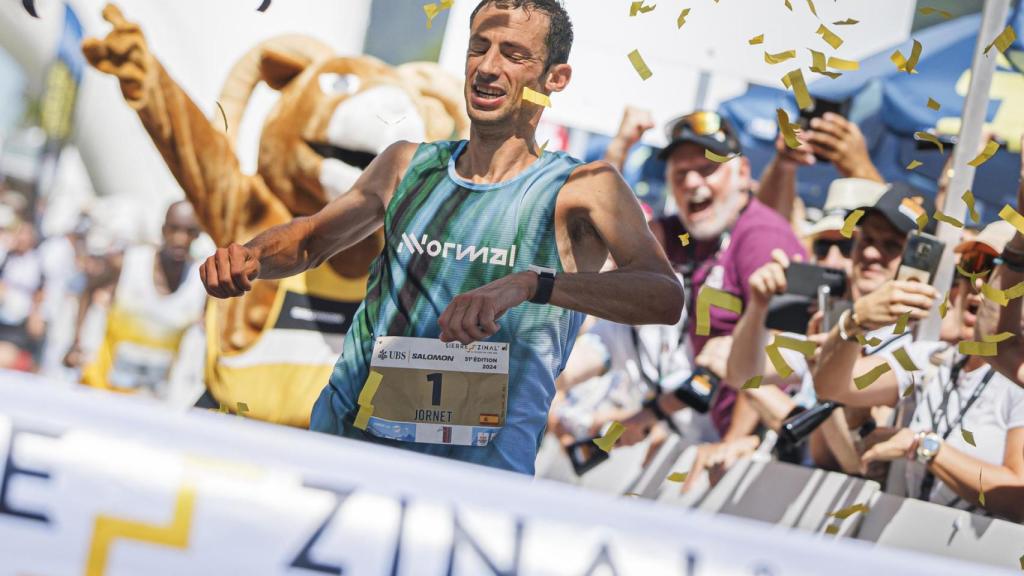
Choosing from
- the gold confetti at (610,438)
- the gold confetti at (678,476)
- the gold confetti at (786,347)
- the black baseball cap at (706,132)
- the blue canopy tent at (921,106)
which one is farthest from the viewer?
the black baseball cap at (706,132)

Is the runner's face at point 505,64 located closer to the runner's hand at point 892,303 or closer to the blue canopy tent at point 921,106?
the runner's hand at point 892,303

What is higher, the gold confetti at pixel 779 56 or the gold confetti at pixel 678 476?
the gold confetti at pixel 779 56

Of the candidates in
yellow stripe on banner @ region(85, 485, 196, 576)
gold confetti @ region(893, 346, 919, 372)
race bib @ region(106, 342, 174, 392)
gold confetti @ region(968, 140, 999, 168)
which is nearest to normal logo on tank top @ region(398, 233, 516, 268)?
yellow stripe on banner @ region(85, 485, 196, 576)

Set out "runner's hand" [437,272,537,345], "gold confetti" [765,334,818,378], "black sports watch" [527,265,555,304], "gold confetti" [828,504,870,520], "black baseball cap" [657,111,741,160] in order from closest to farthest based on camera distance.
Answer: "runner's hand" [437,272,537,345]
"black sports watch" [527,265,555,304]
"gold confetti" [828,504,870,520]
"gold confetti" [765,334,818,378]
"black baseball cap" [657,111,741,160]

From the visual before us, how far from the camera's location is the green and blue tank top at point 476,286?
2328mm

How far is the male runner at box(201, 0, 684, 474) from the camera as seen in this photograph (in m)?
2.30

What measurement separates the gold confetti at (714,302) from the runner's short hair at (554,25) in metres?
1.30

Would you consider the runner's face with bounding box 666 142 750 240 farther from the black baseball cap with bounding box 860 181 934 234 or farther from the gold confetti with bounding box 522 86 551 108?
the gold confetti with bounding box 522 86 551 108

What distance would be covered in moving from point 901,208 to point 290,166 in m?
2.19

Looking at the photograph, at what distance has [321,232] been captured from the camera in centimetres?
249

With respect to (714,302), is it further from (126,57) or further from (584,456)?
(126,57)

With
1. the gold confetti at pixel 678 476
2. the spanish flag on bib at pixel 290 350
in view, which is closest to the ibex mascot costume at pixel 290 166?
the spanish flag on bib at pixel 290 350

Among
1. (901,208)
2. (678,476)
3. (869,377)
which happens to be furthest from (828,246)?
(678,476)

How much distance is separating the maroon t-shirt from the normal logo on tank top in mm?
1671
